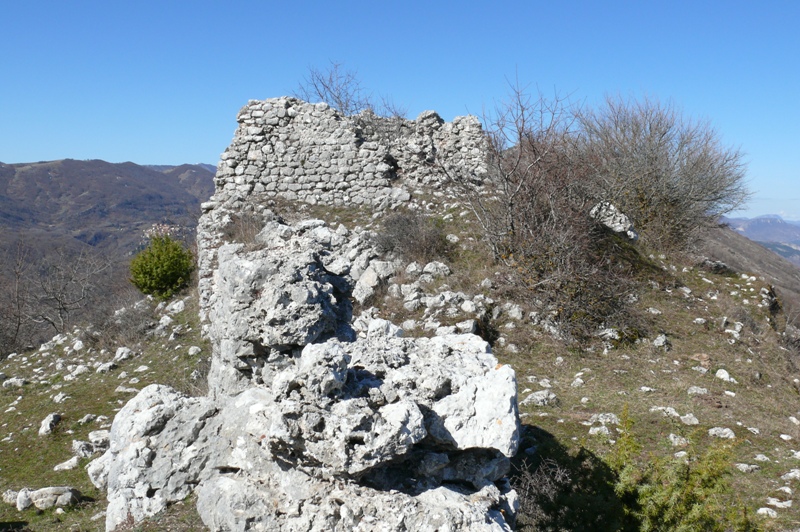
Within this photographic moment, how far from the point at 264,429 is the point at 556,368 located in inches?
246

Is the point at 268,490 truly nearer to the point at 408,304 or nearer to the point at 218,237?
the point at 408,304

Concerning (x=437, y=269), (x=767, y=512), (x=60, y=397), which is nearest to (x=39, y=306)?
(x=60, y=397)

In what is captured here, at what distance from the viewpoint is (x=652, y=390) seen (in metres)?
8.30

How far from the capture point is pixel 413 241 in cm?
1170

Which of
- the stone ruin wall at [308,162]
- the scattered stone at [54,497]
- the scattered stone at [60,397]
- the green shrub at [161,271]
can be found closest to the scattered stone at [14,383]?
the scattered stone at [60,397]

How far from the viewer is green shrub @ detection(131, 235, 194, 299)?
14.1 metres

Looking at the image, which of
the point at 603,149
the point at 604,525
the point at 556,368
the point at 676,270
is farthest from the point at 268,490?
the point at 603,149

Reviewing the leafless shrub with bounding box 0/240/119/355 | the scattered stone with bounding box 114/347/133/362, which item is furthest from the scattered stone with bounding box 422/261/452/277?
the leafless shrub with bounding box 0/240/119/355

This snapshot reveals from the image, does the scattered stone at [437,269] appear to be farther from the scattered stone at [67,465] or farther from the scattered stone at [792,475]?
the scattered stone at [67,465]

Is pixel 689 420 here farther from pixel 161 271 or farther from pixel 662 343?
pixel 161 271

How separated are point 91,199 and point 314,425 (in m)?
119

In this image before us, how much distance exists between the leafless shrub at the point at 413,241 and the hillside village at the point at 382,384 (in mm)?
47

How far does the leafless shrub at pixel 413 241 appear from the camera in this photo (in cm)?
1162

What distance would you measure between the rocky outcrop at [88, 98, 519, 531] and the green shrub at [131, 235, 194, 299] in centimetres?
864
